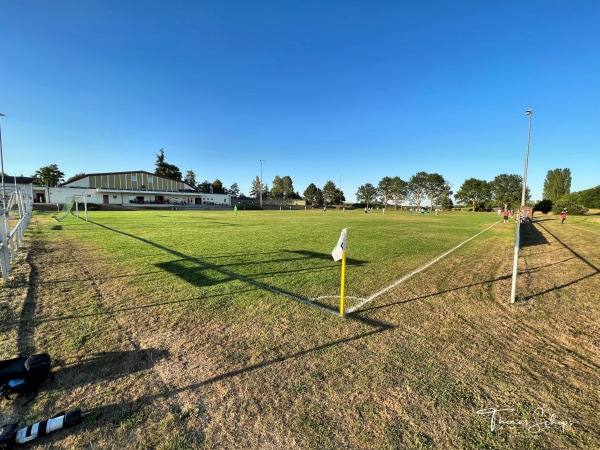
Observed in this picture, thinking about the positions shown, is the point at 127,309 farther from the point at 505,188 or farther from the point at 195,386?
the point at 505,188

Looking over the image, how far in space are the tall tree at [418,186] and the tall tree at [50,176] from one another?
117m

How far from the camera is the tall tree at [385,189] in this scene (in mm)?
→ 117625

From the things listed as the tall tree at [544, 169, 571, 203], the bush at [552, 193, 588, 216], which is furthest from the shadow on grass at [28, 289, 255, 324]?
the tall tree at [544, 169, 571, 203]

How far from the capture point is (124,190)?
65.6 m

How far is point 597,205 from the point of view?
5259 cm

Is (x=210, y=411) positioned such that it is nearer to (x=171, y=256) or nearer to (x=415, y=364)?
(x=415, y=364)

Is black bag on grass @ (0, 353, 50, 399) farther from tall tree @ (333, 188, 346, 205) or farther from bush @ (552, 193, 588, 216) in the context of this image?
tall tree @ (333, 188, 346, 205)

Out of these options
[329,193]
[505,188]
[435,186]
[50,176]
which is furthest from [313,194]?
[50,176]

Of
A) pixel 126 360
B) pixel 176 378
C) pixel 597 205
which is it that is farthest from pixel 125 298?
pixel 597 205

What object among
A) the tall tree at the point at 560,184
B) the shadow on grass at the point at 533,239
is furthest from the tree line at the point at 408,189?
the shadow on grass at the point at 533,239

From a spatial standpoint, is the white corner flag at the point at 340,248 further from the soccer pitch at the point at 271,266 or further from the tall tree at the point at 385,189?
the tall tree at the point at 385,189

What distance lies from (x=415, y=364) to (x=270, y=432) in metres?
1.98

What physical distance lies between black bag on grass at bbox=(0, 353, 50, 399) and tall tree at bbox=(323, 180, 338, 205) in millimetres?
114356

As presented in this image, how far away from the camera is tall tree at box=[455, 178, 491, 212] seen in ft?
317
